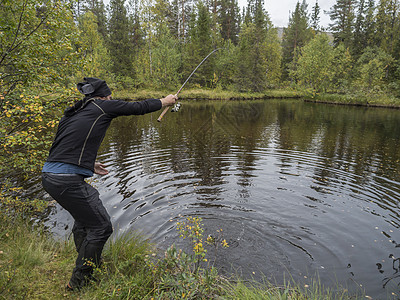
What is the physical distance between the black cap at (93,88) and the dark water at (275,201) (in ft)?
12.5

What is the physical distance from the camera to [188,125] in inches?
875

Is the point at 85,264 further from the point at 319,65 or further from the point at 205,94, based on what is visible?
the point at 319,65

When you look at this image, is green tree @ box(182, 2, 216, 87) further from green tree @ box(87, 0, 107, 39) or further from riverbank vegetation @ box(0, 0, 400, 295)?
green tree @ box(87, 0, 107, 39)

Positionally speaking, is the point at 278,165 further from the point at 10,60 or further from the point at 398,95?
the point at 398,95

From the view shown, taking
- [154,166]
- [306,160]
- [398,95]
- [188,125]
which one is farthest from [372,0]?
[154,166]

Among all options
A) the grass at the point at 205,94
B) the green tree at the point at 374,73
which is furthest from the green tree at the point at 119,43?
the green tree at the point at 374,73

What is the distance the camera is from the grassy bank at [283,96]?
128 ft

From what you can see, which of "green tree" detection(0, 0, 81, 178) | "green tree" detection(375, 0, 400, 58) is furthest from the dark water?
"green tree" detection(375, 0, 400, 58)

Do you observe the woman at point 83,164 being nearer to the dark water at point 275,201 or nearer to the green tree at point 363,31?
the dark water at point 275,201

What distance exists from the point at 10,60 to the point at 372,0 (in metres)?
77.0

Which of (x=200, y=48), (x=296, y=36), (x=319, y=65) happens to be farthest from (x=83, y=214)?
(x=296, y=36)

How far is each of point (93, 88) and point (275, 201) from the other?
659 cm

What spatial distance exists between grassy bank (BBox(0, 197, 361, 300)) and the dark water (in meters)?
1.14

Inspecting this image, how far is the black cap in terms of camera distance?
3.60 metres
